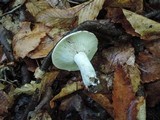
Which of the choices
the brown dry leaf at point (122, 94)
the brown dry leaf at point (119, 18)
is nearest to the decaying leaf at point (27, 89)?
the brown dry leaf at point (122, 94)

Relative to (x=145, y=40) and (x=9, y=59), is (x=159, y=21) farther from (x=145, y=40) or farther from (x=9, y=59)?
(x=9, y=59)

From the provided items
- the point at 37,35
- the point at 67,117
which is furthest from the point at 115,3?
the point at 67,117

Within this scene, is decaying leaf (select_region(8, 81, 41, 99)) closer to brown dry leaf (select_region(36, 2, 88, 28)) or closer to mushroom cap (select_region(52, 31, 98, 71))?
mushroom cap (select_region(52, 31, 98, 71))

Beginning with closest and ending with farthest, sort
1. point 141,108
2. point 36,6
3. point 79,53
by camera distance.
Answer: point 141,108 → point 79,53 → point 36,6

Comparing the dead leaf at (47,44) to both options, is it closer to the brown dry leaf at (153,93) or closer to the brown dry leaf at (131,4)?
the brown dry leaf at (131,4)

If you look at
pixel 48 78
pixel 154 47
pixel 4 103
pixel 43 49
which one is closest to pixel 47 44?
pixel 43 49

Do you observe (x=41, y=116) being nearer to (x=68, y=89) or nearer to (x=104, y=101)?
(x=68, y=89)
